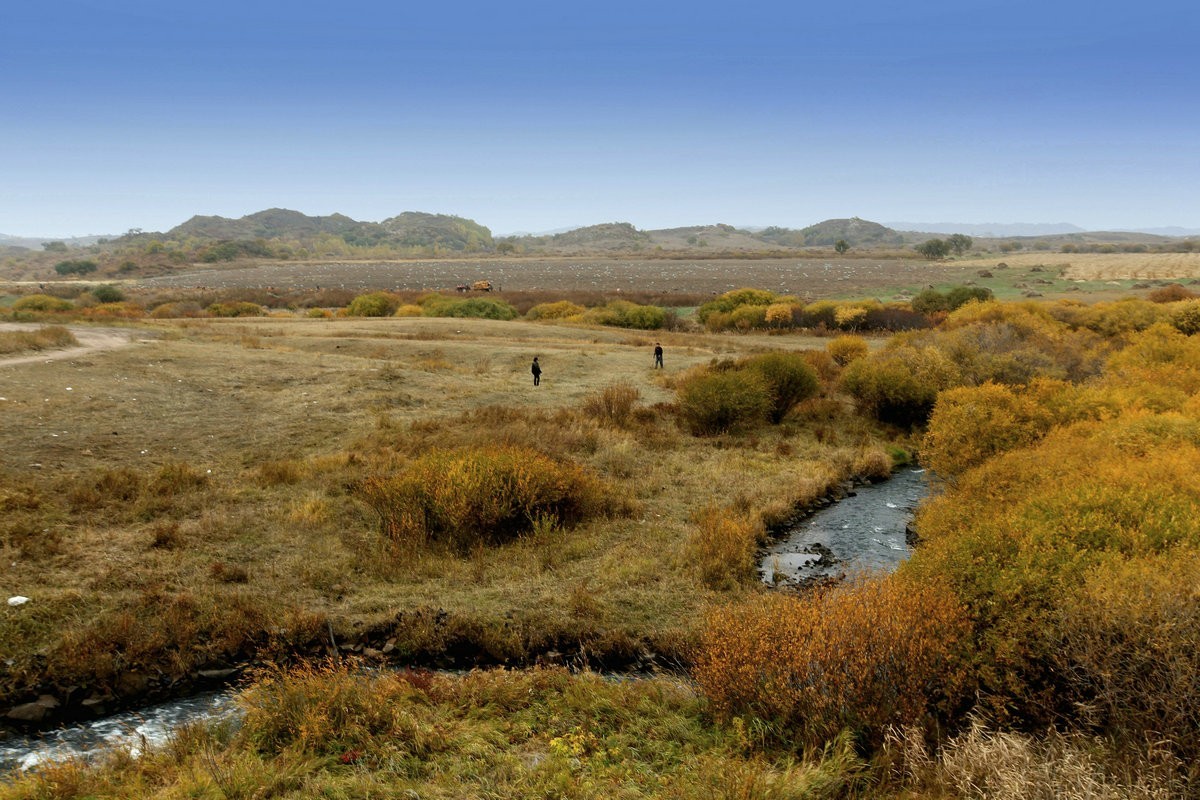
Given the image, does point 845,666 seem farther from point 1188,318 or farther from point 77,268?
point 77,268

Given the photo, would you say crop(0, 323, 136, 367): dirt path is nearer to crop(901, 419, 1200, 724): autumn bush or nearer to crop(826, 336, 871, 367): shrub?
crop(901, 419, 1200, 724): autumn bush

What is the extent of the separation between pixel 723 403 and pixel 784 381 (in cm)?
385

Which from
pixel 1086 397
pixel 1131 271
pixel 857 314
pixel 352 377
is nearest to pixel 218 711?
pixel 352 377

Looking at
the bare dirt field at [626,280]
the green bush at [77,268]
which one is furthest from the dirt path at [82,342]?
the green bush at [77,268]

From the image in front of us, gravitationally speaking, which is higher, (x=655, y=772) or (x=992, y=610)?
(x=992, y=610)

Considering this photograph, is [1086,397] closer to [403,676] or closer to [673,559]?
[673,559]

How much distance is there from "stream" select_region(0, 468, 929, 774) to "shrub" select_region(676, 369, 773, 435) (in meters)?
5.18

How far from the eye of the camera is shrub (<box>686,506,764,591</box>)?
13.3 metres

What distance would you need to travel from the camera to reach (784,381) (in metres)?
25.7

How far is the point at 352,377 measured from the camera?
27.1 meters

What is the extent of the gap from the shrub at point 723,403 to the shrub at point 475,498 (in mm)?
8275

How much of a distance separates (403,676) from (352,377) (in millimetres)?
19749

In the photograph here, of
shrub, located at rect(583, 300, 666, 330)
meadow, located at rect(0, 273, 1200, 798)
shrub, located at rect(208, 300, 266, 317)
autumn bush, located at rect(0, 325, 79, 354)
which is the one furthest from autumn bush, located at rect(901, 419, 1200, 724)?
shrub, located at rect(208, 300, 266, 317)

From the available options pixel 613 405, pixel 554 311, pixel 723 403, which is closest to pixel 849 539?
pixel 723 403
